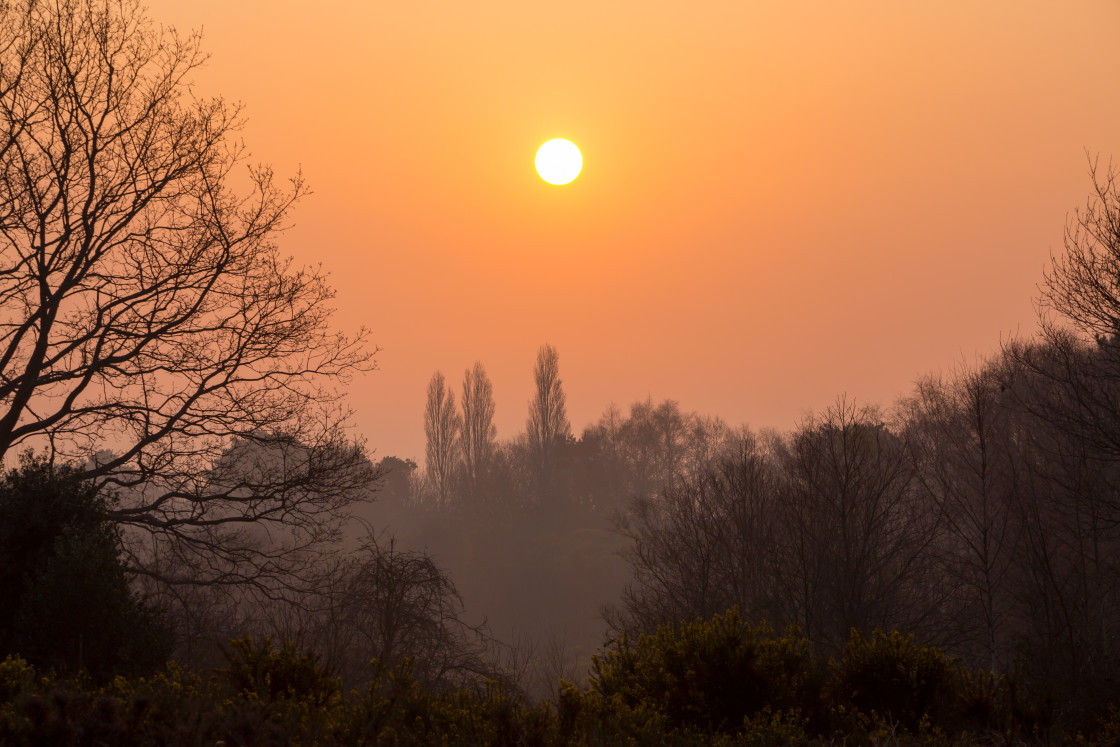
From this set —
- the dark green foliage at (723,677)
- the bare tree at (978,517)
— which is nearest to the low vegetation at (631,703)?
the dark green foliage at (723,677)

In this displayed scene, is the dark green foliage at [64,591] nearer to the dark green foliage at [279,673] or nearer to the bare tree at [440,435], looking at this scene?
the dark green foliage at [279,673]

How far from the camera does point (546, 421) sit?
63469 mm

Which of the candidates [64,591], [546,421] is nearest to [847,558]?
[64,591]

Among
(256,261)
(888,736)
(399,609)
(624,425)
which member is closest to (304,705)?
(888,736)

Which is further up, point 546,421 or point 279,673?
point 546,421

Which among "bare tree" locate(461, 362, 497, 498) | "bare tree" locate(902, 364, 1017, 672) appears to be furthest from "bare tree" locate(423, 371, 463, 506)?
"bare tree" locate(902, 364, 1017, 672)

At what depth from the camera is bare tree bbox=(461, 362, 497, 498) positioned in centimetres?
6388

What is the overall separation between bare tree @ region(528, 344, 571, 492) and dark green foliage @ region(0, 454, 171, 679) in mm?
53407

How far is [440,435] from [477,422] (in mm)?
3567

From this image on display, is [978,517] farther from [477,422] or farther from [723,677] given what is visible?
[477,422]

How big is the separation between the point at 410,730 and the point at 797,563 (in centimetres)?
1662

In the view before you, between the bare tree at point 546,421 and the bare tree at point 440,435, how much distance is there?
715 cm

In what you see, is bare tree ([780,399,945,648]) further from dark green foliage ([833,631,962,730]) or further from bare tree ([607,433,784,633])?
dark green foliage ([833,631,962,730])

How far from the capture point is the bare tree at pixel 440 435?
6456cm
